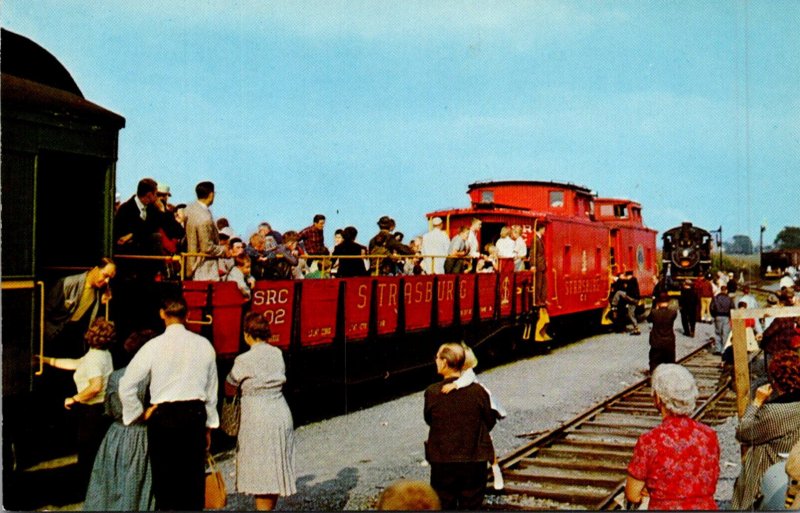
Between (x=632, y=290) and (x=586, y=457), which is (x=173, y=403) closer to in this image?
(x=586, y=457)

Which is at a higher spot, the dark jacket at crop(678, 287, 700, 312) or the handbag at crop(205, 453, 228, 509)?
the dark jacket at crop(678, 287, 700, 312)

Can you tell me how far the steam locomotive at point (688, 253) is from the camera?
2889 centimetres

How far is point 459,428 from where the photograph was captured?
219 inches

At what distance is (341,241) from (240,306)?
3.56 metres

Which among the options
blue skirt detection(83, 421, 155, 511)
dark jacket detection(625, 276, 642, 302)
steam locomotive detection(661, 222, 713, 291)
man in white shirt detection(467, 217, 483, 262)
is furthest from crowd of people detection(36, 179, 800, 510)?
steam locomotive detection(661, 222, 713, 291)

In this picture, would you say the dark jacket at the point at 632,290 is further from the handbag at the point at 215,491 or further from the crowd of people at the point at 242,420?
the handbag at the point at 215,491

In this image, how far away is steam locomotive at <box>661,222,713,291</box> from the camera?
28891mm

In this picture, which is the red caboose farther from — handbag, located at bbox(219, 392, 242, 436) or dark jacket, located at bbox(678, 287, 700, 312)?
handbag, located at bbox(219, 392, 242, 436)

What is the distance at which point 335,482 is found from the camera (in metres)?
7.82

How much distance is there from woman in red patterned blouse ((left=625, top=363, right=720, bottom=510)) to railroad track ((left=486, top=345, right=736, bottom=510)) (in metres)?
2.96

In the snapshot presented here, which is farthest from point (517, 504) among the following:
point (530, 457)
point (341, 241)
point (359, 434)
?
point (341, 241)

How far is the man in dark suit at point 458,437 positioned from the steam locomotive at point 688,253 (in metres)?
24.5

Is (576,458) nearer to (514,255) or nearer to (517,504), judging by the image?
(517,504)

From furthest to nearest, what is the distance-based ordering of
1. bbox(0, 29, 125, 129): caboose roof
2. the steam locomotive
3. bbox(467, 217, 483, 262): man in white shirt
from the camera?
the steam locomotive → bbox(467, 217, 483, 262): man in white shirt → bbox(0, 29, 125, 129): caboose roof
